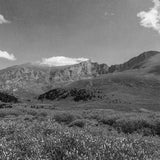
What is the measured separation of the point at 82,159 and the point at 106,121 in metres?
16.6

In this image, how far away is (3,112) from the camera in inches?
1090

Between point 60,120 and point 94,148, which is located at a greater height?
point 94,148

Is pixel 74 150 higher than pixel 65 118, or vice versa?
pixel 74 150

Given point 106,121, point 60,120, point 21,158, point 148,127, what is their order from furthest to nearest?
point 60,120, point 106,121, point 148,127, point 21,158

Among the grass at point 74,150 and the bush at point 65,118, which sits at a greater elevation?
the grass at point 74,150

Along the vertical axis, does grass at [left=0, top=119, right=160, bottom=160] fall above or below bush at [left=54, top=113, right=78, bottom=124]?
above

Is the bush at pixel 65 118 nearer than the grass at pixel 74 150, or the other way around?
the grass at pixel 74 150

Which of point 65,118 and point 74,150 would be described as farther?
point 65,118

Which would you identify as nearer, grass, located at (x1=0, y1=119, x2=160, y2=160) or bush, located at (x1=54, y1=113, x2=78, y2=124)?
grass, located at (x1=0, y1=119, x2=160, y2=160)

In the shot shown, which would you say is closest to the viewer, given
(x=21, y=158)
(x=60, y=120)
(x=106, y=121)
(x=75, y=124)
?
(x=21, y=158)

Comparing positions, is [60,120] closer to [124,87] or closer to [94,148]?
[94,148]

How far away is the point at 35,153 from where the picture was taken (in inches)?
244

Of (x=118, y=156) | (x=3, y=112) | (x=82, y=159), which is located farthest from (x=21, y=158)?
(x=3, y=112)

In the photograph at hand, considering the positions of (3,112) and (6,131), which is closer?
(6,131)
